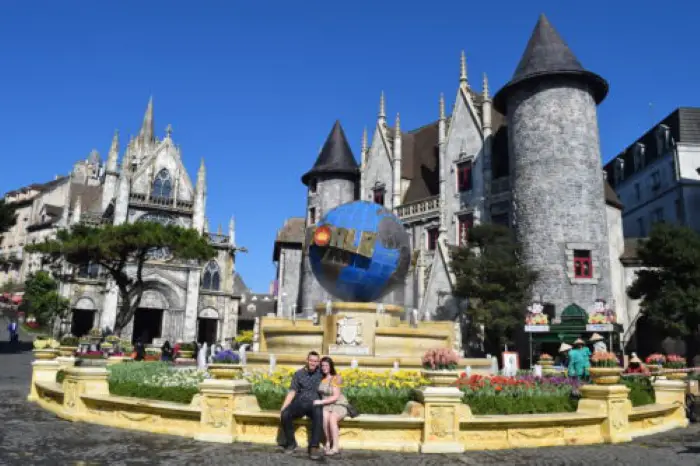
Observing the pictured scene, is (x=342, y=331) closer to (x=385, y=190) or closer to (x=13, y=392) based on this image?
(x=13, y=392)

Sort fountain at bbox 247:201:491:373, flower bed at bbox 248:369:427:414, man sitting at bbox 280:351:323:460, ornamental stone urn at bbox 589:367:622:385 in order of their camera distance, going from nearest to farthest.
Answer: man sitting at bbox 280:351:323:460
flower bed at bbox 248:369:427:414
ornamental stone urn at bbox 589:367:622:385
fountain at bbox 247:201:491:373

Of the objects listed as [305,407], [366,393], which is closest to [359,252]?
[366,393]

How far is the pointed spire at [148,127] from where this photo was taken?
245ft

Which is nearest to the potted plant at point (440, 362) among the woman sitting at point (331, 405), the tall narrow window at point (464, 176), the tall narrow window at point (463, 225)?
the woman sitting at point (331, 405)

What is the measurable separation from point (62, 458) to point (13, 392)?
10830mm

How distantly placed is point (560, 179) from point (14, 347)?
38441 mm

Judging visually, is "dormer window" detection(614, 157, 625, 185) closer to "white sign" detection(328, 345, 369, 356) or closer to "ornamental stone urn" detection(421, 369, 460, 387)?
"white sign" detection(328, 345, 369, 356)

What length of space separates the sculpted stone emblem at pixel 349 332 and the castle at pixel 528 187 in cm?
1177

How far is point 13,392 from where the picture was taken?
16922 millimetres

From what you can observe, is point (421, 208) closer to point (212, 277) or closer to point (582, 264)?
point (582, 264)

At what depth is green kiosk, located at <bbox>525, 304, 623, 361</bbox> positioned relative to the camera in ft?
95.3

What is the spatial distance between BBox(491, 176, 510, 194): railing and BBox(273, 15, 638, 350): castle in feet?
0.21

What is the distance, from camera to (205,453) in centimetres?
855

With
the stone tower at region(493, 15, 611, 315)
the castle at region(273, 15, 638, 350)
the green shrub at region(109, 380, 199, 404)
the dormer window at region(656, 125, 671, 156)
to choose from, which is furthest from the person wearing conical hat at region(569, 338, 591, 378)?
the dormer window at region(656, 125, 671, 156)
